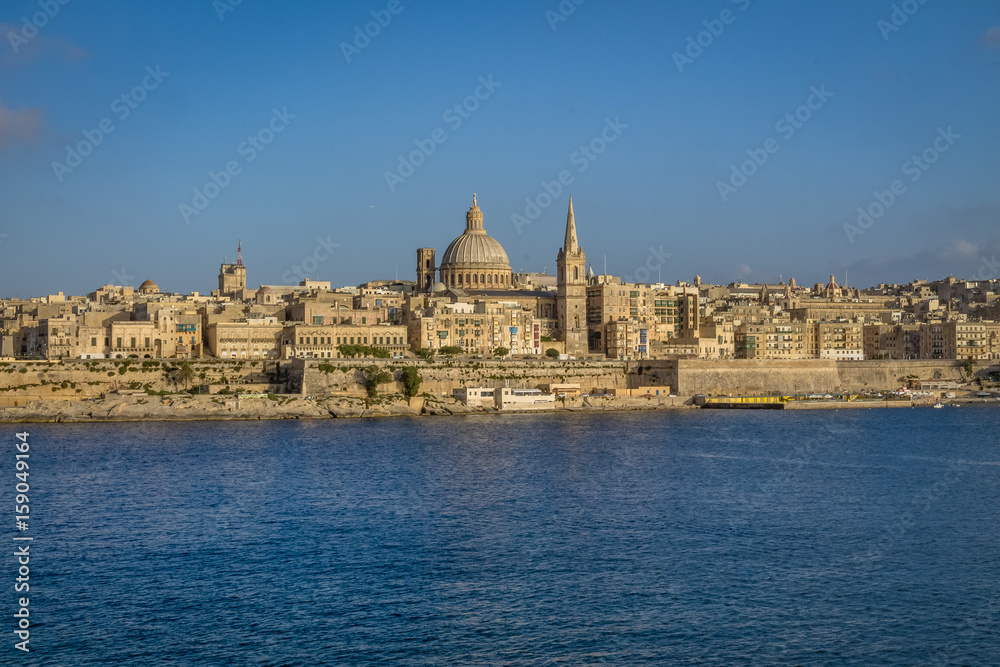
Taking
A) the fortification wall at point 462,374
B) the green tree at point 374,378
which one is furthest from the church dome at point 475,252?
the green tree at point 374,378

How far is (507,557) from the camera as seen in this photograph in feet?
60.6

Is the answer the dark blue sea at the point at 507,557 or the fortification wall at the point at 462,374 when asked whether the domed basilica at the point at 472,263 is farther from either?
the dark blue sea at the point at 507,557

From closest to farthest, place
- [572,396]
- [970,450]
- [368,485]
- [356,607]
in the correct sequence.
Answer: [356,607] → [368,485] → [970,450] → [572,396]

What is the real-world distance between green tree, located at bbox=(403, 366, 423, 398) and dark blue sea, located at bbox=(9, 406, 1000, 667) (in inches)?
629

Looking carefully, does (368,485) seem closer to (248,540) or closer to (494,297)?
(248,540)

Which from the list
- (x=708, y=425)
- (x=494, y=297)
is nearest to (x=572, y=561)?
(x=708, y=425)

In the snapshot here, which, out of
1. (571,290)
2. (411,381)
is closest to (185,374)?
(411,381)

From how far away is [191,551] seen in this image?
18859mm

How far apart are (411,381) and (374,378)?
6.17ft

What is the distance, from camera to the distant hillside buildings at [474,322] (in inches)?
2265

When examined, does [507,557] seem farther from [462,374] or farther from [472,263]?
[472,263]

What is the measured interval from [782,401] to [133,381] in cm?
2913

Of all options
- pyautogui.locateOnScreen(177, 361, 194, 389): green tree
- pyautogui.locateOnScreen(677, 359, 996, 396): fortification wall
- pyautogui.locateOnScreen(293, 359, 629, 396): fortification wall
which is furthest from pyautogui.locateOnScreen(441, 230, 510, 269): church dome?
pyautogui.locateOnScreen(177, 361, 194, 389): green tree

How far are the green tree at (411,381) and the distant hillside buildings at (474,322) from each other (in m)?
5.50
